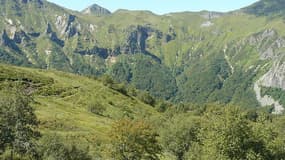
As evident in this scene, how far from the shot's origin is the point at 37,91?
6860 inches

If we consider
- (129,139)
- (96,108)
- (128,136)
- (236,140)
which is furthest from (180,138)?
(96,108)

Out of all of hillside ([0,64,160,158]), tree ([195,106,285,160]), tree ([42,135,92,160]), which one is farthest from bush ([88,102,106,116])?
tree ([42,135,92,160])

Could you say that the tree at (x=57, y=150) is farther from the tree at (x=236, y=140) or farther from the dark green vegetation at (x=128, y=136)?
the tree at (x=236, y=140)

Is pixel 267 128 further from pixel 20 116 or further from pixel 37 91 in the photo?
pixel 37 91

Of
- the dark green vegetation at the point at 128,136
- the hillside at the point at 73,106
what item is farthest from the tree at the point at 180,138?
the hillside at the point at 73,106

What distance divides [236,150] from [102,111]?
110 metres

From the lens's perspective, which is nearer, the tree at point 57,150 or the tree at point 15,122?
the tree at point 15,122

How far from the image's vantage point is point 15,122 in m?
55.4

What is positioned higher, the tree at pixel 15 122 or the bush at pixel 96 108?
the tree at pixel 15 122

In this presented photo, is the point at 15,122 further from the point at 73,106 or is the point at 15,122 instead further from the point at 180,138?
the point at 73,106

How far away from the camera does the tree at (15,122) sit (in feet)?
177

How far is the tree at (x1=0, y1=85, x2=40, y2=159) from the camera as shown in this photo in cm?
5406

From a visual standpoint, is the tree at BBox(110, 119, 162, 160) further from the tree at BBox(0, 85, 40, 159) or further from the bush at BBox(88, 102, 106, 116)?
the bush at BBox(88, 102, 106, 116)

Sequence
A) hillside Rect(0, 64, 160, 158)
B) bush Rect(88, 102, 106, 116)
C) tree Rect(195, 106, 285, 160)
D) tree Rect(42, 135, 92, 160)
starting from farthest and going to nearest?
bush Rect(88, 102, 106, 116) < hillside Rect(0, 64, 160, 158) < tree Rect(195, 106, 285, 160) < tree Rect(42, 135, 92, 160)
